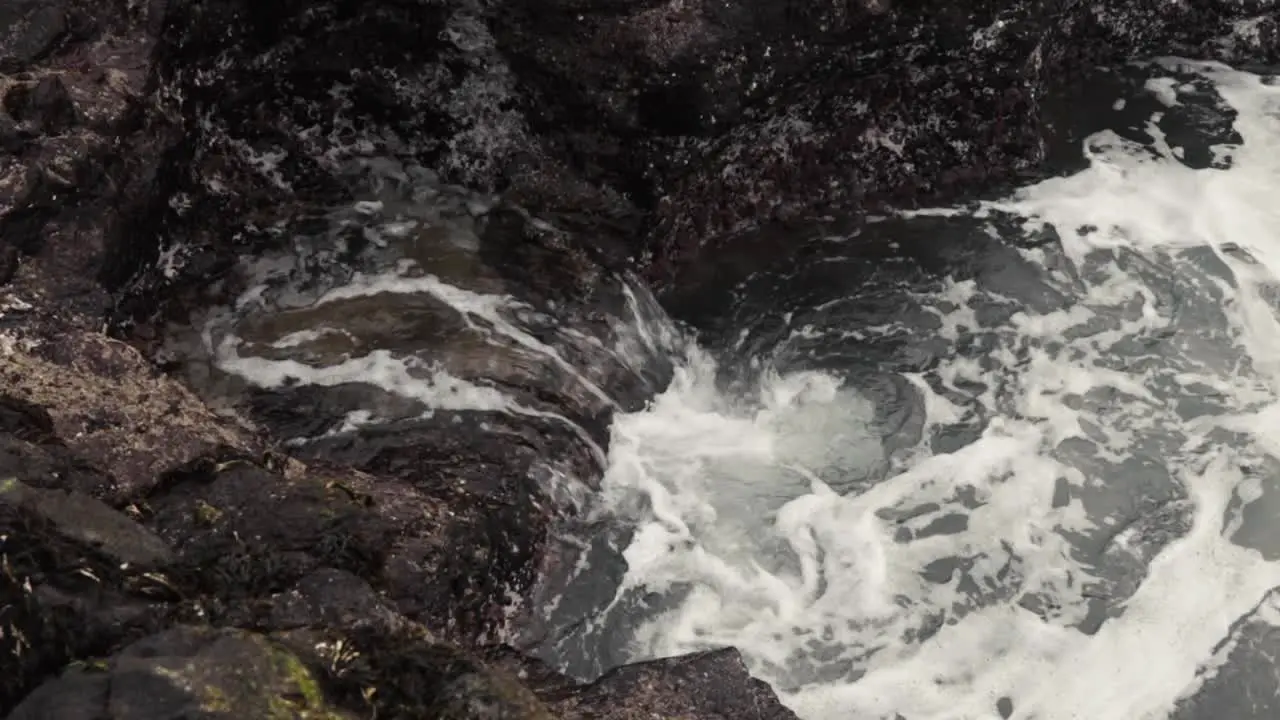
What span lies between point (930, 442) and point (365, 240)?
549cm

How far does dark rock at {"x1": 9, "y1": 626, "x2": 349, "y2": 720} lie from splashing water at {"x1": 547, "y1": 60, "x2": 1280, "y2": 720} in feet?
10.2

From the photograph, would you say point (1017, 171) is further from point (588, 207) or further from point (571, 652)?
point (571, 652)

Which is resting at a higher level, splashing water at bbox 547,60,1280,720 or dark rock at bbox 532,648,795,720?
dark rock at bbox 532,648,795,720

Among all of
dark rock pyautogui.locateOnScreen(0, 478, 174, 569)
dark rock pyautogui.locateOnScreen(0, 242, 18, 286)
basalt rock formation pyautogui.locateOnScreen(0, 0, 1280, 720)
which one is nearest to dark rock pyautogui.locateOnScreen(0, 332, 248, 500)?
basalt rock formation pyautogui.locateOnScreen(0, 0, 1280, 720)

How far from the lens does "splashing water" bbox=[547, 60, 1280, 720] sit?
716 centimetres

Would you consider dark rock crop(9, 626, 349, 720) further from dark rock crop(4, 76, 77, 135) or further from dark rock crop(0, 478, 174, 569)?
dark rock crop(4, 76, 77, 135)

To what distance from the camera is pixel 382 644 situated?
486 cm

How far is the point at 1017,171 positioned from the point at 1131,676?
19.4 ft

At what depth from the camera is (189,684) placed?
3998 mm

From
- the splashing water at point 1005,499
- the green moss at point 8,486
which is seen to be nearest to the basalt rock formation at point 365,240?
the green moss at point 8,486

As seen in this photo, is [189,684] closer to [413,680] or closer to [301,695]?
[301,695]

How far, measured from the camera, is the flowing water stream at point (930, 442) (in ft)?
23.7

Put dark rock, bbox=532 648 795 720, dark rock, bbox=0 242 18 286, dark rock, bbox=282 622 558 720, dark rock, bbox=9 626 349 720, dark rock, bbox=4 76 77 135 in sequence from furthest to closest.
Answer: dark rock, bbox=4 76 77 135 < dark rock, bbox=0 242 18 286 < dark rock, bbox=532 648 795 720 < dark rock, bbox=282 622 558 720 < dark rock, bbox=9 626 349 720

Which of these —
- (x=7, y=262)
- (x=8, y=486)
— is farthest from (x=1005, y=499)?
(x=7, y=262)
